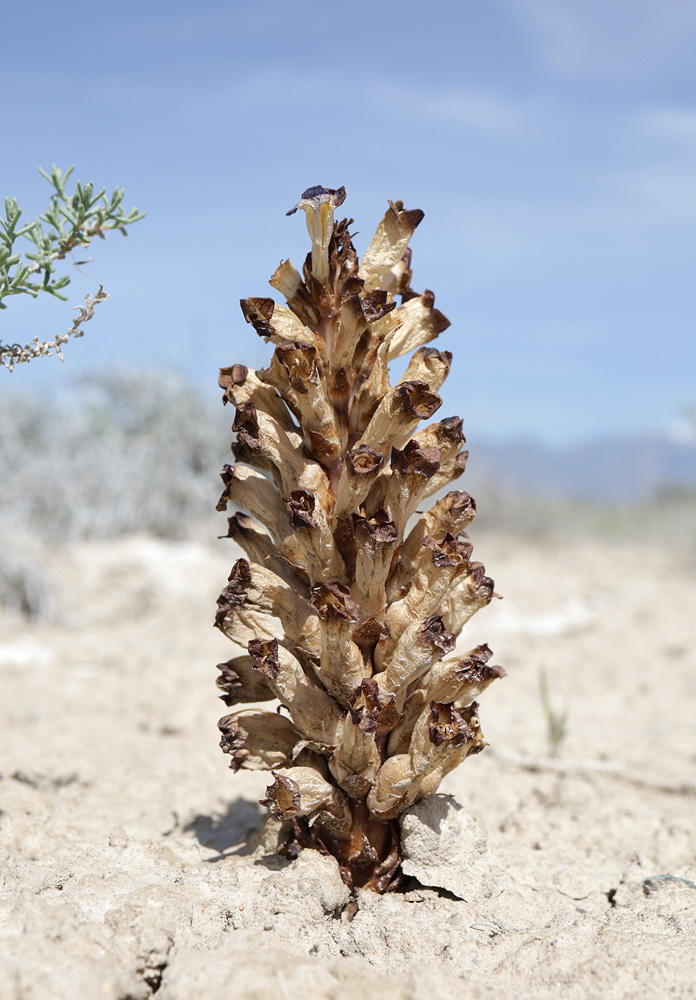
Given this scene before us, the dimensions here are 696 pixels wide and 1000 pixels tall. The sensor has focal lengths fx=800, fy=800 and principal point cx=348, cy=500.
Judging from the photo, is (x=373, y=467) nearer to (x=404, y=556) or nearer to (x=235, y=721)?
(x=404, y=556)

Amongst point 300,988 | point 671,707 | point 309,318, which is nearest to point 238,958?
point 300,988

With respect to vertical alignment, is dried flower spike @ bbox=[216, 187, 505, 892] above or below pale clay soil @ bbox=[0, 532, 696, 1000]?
above

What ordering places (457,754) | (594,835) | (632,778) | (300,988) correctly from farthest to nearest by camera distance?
(632,778) < (594,835) < (457,754) < (300,988)

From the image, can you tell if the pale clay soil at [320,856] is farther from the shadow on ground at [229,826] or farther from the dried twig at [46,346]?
the dried twig at [46,346]

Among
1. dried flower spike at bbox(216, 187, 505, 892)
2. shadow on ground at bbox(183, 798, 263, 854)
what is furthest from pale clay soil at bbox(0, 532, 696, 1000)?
dried flower spike at bbox(216, 187, 505, 892)

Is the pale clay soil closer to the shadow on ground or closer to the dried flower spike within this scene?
the shadow on ground

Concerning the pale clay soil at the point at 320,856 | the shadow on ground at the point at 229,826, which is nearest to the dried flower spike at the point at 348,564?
the pale clay soil at the point at 320,856
